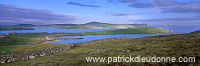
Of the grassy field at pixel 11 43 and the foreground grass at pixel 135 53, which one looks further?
the grassy field at pixel 11 43

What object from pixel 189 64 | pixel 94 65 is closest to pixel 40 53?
pixel 94 65

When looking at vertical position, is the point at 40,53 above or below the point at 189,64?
below

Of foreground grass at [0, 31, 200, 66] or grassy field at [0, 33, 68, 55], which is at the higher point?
foreground grass at [0, 31, 200, 66]

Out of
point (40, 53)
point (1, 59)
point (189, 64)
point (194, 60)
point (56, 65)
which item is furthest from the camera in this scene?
point (40, 53)

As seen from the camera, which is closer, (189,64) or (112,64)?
(189,64)

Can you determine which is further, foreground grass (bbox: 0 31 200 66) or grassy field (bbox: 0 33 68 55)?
grassy field (bbox: 0 33 68 55)

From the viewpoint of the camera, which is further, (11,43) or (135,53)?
(11,43)

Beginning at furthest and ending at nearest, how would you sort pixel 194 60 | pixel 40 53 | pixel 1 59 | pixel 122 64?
pixel 40 53 → pixel 1 59 → pixel 122 64 → pixel 194 60

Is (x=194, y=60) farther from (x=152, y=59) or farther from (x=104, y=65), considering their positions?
(x=104, y=65)

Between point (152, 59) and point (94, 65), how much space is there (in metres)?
11.0

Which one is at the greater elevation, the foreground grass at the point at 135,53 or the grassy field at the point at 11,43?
the foreground grass at the point at 135,53

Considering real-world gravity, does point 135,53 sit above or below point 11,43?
above

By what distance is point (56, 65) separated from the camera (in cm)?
2900

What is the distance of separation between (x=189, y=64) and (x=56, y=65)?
24.3 metres
